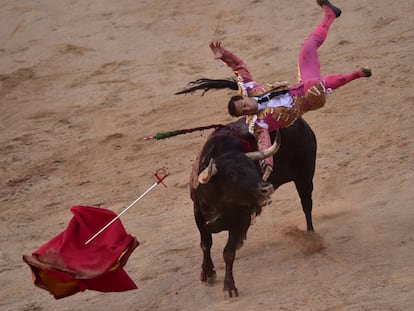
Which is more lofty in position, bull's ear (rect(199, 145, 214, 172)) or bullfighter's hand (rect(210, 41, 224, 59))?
bullfighter's hand (rect(210, 41, 224, 59))

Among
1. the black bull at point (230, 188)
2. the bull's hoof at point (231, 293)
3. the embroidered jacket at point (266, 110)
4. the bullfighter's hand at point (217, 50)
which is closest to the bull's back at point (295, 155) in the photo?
the black bull at point (230, 188)

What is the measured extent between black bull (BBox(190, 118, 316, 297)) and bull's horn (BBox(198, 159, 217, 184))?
13cm

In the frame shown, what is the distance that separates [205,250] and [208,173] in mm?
906

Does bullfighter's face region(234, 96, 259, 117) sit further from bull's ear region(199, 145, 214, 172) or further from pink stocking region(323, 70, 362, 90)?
pink stocking region(323, 70, 362, 90)

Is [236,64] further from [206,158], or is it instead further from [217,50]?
[206,158]

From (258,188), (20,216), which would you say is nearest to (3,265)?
(20,216)

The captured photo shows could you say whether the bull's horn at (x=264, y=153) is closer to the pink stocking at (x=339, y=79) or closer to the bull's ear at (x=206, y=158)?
the bull's ear at (x=206, y=158)

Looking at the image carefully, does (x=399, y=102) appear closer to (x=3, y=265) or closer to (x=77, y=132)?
(x=77, y=132)

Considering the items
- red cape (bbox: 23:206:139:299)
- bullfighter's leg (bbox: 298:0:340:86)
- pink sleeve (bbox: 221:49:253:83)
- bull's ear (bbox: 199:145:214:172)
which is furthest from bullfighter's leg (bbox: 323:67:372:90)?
red cape (bbox: 23:206:139:299)

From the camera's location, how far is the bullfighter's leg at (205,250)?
666cm

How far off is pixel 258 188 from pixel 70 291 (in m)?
1.47

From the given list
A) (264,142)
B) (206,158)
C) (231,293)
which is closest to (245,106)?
(264,142)

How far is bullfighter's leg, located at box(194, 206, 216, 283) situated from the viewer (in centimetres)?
666

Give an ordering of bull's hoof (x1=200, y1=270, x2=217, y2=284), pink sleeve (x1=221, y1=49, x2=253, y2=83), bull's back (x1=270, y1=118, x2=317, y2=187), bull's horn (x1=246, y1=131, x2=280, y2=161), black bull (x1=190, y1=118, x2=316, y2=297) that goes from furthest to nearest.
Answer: bull's back (x1=270, y1=118, x2=317, y2=187) → bull's hoof (x1=200, y1=270, x2=217, y2=284) → pink sleeve (x1=221, y1=49, x2=253, y2=83) → bull's horn (x1=246, y1=131, x2=280, y2=161) → black bull (x1=190, y1=118, x2=316, y2=297)
